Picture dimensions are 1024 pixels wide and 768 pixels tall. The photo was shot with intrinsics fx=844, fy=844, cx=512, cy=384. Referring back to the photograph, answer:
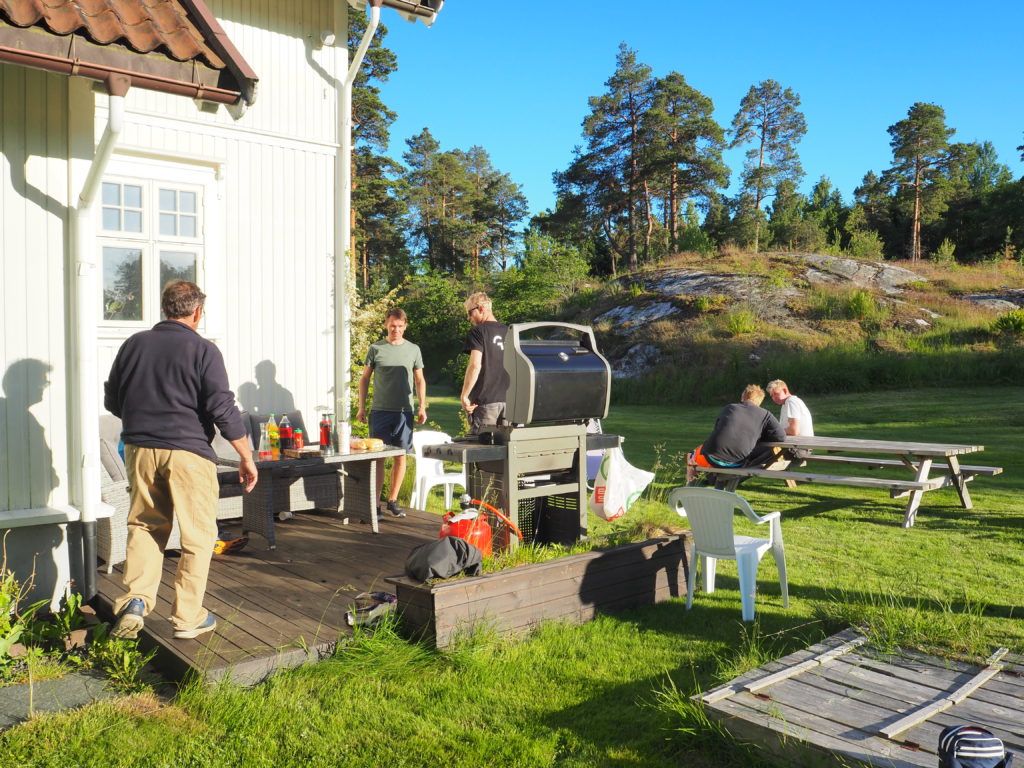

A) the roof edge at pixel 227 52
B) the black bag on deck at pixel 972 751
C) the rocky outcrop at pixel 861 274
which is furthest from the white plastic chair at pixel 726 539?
the rocky outcrop at pixel 861 274

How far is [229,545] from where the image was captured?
5.77 meters

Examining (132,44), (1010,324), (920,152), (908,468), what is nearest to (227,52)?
(132,44)

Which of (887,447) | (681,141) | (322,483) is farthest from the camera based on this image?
(681,141)

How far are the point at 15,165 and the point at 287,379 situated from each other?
338 centimetres

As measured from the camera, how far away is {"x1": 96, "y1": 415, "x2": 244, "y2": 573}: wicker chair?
16.8 feet

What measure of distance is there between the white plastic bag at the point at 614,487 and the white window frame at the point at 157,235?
3.50 metres

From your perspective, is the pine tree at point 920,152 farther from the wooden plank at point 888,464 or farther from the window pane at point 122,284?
the window pane at point 122,284

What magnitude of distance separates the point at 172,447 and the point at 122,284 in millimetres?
3293

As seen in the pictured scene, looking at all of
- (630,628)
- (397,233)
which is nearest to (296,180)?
(630,628)

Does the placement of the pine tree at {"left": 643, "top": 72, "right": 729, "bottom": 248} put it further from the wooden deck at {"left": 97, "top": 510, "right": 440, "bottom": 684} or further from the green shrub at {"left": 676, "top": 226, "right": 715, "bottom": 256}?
the wooden deck at {"left": 97, "top": 510, "right": 440, "bottom": 684}

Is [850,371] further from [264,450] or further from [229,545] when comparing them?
[229,545]

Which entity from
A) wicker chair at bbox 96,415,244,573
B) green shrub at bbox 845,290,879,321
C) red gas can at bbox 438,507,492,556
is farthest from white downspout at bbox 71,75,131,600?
green shrub at bbox 845,290,879,321

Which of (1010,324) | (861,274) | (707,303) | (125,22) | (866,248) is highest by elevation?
(866,248)

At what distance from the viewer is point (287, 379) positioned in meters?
7.52
